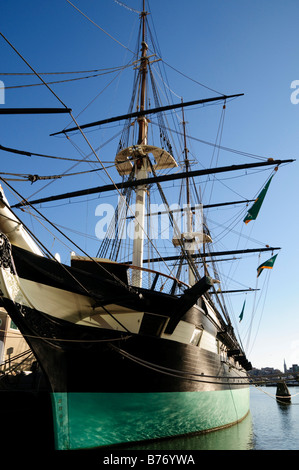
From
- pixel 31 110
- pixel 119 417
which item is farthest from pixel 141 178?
pixel 119 417

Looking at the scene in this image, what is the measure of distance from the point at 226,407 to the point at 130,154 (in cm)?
1205

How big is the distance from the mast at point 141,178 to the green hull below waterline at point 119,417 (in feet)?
10.7

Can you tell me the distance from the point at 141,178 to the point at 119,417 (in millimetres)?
10082

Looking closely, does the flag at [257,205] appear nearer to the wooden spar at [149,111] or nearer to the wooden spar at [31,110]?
the wooden spar at [149,111]

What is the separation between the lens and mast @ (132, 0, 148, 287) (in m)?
12.0

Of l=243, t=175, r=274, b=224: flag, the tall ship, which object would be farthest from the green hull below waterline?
l=243, t=175, r=274, b=224: flag

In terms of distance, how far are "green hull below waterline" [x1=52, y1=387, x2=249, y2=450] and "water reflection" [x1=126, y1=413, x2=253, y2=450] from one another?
16 cm

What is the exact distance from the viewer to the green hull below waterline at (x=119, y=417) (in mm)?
6637

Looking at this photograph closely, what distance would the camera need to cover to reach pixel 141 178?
570 inches

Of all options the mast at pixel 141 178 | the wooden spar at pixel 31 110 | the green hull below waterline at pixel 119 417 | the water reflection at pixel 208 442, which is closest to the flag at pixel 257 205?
the mast at pixel 141 178

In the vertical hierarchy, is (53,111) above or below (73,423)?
above

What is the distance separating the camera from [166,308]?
333 inches
